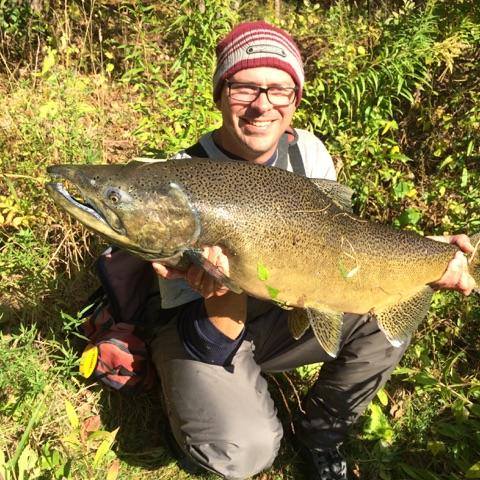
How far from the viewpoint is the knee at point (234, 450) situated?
2.59 metres

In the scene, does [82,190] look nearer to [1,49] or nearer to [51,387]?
[51,387]

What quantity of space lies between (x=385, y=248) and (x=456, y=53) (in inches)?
108

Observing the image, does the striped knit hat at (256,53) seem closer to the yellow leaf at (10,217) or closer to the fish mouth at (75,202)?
the fish mouth at (75,202)

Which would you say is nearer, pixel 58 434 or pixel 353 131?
pixel 58 434

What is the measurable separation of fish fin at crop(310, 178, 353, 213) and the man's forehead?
0.59 m

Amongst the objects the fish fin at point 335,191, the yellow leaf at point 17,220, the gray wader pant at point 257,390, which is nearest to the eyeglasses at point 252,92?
the fish fin at point 335,191

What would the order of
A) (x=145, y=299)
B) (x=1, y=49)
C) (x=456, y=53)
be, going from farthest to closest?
(x=1, y=49) < (x=456, y=53) < (x=145, y=299)

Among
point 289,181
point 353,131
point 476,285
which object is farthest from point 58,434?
point 353,131

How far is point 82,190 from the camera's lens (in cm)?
195

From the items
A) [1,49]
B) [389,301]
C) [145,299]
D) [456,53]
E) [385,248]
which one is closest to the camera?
[385,248]

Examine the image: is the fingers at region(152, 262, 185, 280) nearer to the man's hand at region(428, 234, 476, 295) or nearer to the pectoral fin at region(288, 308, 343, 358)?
the pectoral fin at region(288, 308, 343, 358)

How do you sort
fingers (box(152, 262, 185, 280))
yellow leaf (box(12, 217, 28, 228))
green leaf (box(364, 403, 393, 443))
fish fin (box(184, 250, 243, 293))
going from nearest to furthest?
1. fish fin (box(184, 250, 243, 293))
2. fingers (box(152, 262, 185, 280))
3. green leaf (box(364, 403, 393, 443))
4. yellow leaf (box(12, 217, 28, 228))

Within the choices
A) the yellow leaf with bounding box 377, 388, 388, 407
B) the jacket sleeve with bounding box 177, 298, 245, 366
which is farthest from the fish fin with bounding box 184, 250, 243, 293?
the yellow leaf with bounding box 377, 388, 388, 407

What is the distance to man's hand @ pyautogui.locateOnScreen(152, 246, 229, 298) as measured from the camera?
83.3 inches
